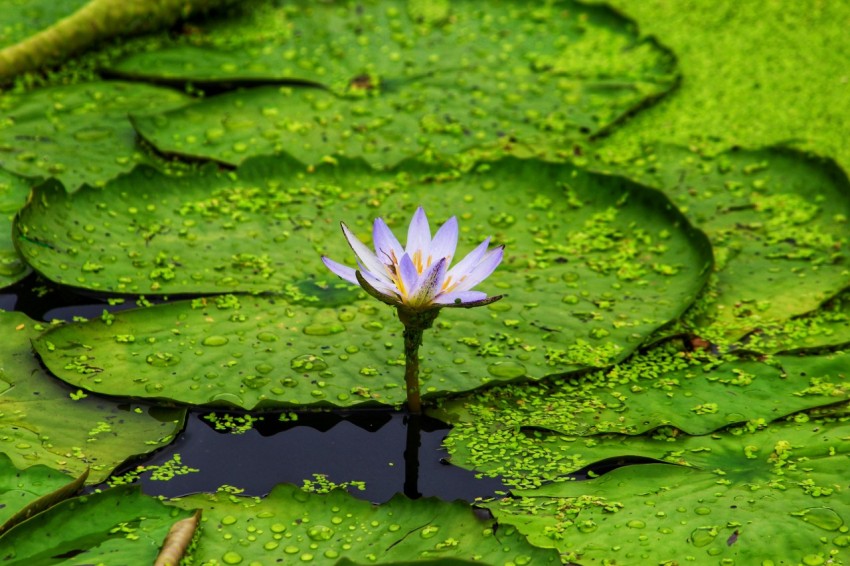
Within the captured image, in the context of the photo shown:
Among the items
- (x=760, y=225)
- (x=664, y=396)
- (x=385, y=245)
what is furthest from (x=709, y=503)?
(x=760, y=225)

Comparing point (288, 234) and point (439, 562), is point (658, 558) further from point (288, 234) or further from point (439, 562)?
point (288, 234)

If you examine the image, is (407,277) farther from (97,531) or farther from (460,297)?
(97,531)

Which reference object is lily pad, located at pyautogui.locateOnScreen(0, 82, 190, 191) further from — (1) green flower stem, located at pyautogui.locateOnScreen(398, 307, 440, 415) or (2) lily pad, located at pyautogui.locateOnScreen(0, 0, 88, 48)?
(1) green flower stem, located at pyautogui.locateOnScreen(398, 307, 440, 415)

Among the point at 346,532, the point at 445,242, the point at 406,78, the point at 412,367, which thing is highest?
the point at 406,78

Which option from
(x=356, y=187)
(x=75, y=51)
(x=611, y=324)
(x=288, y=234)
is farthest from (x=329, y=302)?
(x=75, y=51)

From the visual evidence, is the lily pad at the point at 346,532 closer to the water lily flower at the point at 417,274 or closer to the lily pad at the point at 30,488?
the lily pad at the point at 30,488

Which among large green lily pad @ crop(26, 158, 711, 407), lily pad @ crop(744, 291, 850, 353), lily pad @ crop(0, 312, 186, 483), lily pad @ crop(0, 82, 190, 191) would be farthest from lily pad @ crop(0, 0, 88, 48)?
lily pad @ crop(744, 291, 850, 353)
